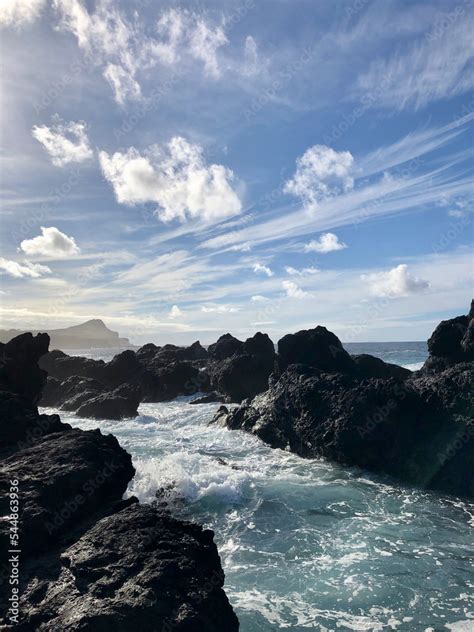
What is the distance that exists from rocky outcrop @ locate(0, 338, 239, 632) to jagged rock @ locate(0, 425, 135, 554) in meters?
0.03

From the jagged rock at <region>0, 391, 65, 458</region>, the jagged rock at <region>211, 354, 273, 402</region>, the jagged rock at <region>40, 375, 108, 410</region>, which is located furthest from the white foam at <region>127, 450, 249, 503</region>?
the jagged rock at <region>40, 375, 108, 410</region>

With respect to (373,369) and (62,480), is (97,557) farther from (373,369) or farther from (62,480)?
(373,369)

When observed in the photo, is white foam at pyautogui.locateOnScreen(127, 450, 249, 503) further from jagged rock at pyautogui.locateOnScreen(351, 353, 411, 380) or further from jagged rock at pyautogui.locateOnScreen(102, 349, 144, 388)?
jagged rock at pyautogui.locateOnScreen(102, 349, 144, 388)

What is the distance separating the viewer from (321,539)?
14.0 meters

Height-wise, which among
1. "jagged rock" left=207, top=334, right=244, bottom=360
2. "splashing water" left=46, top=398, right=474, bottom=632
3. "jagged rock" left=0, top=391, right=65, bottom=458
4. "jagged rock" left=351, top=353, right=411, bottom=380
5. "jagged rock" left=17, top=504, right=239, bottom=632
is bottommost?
"splashing water" left=46, top=398, right=474, bottom=632

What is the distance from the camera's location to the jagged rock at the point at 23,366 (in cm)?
2641

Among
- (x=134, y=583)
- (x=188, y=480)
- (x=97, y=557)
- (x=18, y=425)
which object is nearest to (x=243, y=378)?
(x=188, y=480)

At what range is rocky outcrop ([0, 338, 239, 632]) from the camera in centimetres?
734

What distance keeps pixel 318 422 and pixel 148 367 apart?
37.2 metres

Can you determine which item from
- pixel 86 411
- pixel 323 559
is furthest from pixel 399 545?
pixel 86 411

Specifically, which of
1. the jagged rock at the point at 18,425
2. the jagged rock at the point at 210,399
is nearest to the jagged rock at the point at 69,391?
the jagged rock at the point at 210,399

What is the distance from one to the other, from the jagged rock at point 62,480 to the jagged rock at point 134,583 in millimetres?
1134

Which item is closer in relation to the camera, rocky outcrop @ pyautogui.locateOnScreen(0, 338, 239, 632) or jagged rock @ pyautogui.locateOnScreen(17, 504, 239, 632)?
jagged rock @ pyautogui.locateOnScreen(17, 504, 239, 632)

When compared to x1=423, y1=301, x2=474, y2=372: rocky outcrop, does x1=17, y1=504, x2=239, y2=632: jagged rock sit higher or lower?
lower
